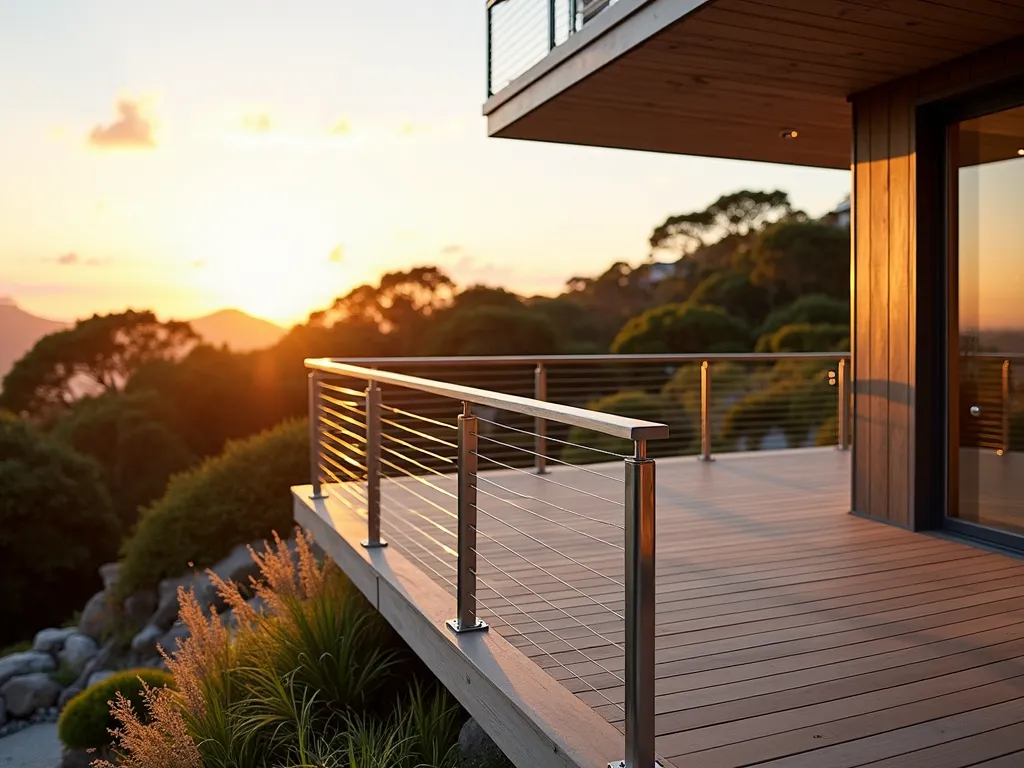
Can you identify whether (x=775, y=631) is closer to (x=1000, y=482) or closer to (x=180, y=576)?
(x=1000, y=482)

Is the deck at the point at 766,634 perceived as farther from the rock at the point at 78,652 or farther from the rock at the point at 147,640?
the rock at the point at 78,652

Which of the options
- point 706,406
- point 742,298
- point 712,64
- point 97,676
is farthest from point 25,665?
point 742,298

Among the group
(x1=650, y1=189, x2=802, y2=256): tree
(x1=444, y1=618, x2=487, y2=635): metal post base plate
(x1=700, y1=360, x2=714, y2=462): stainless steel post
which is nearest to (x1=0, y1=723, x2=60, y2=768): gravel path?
(x1=700, y1=360, x2=714, y2=462): stainless steel post

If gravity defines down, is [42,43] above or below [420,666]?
above

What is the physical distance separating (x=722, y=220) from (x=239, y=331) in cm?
1398

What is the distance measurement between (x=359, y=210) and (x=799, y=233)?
1094cm

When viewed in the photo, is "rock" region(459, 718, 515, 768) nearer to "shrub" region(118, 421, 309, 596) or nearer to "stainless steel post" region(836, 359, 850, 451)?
"stainless steel post" region(836, 359, 850, 451)

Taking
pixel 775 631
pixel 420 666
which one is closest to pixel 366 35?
pixel 420 666

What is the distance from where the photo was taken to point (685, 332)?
20.5m

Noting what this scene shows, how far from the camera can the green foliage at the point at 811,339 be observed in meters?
17.4

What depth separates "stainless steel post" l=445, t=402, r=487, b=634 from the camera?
2.92 metres

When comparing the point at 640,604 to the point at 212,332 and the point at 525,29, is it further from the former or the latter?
the point at 212,332

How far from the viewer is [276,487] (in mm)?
11539

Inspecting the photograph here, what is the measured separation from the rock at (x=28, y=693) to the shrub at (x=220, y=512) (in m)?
1.36
